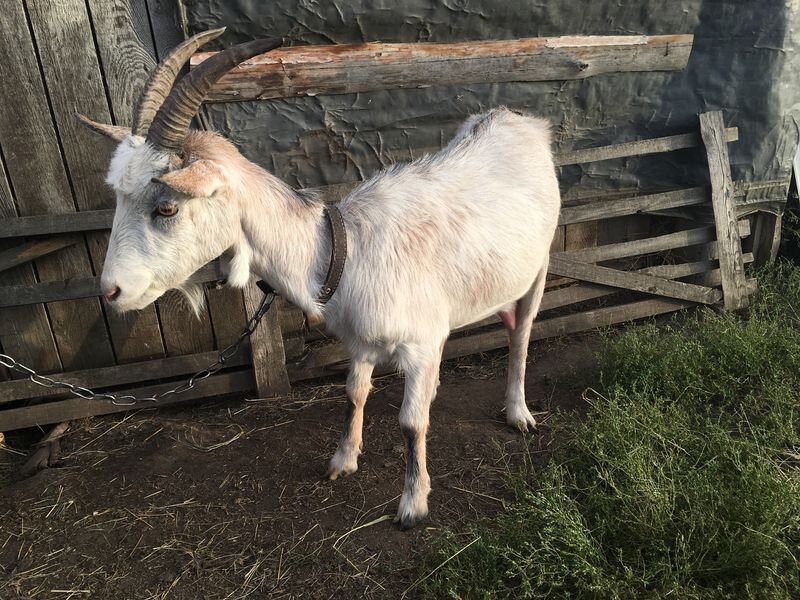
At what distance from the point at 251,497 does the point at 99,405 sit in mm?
1462

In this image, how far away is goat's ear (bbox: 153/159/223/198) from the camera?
1.96 meters

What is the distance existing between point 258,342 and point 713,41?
404 cm

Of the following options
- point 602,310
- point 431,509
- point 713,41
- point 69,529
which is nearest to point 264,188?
point 431,509

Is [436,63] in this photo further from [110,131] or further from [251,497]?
[251,497]

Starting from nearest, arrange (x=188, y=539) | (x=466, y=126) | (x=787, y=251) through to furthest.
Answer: (x=188, y=539)
(x=466, y=126)
(x=787, y=251)

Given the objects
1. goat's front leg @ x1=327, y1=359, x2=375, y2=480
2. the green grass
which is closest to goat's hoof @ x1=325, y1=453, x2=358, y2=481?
goat's front leg @ x1=327, y1=359, x2=375, y2=480

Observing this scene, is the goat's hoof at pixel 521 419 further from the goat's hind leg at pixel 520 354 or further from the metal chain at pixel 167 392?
the metal chain at pixel 167 392

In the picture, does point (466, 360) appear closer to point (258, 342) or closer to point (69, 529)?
point (258, 342)

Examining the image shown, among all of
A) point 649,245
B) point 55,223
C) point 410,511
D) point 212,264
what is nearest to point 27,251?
point 55,223

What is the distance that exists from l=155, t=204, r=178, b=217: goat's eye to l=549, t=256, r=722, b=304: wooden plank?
119 inches

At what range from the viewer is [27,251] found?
3.41m

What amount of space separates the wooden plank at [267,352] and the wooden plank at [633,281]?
7.00 feet

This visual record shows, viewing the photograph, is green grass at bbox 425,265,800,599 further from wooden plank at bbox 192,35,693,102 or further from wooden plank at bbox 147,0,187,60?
wooden plank at bbox 147,0,187,60

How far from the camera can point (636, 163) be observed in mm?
4547
